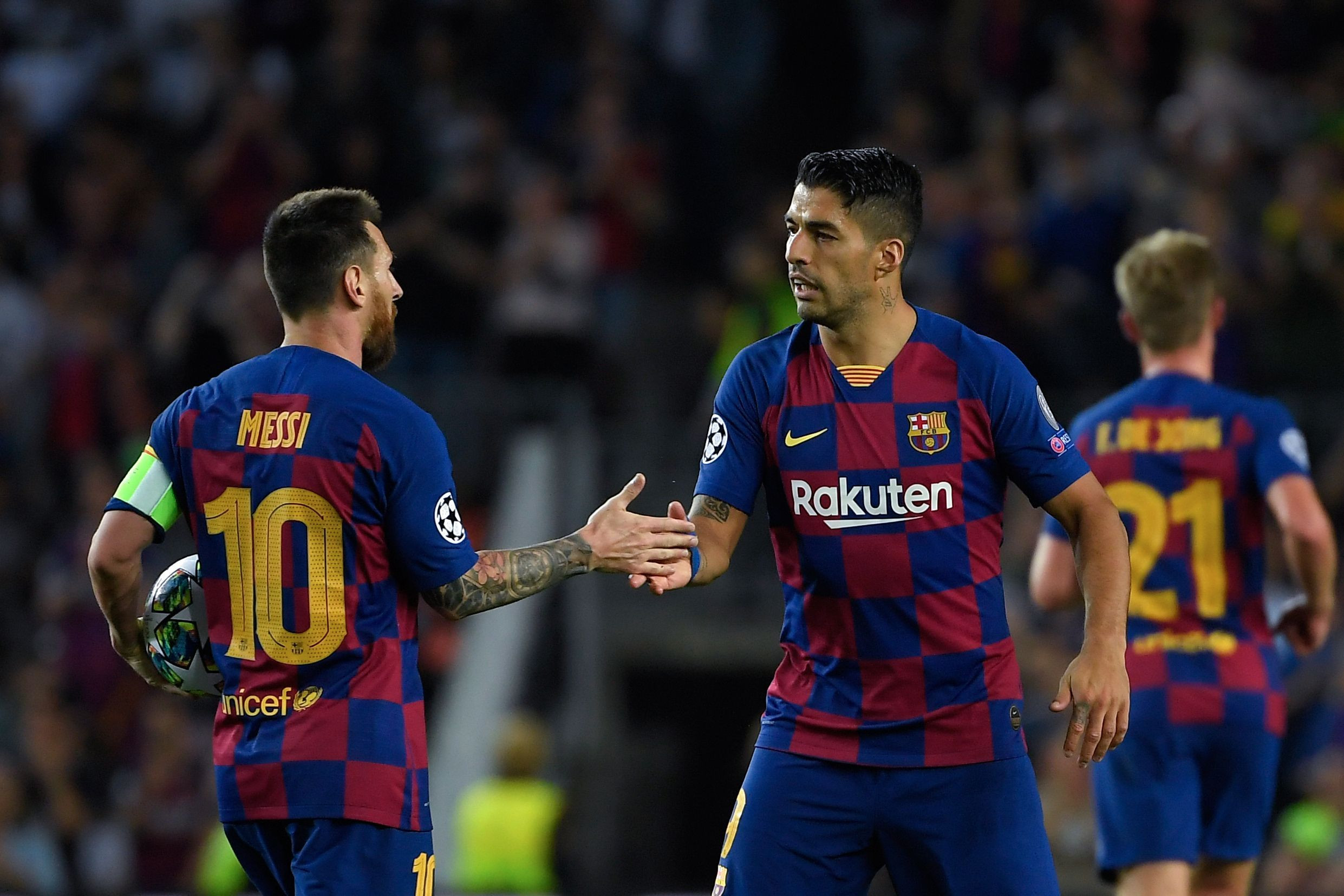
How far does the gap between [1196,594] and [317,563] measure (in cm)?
303

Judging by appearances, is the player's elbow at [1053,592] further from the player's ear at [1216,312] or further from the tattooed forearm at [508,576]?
the tattooed forearm at [508,576]

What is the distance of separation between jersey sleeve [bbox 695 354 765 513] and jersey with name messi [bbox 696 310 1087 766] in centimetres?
8

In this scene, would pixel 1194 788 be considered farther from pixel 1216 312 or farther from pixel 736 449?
pixel 736 449

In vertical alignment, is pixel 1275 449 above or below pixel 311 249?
below

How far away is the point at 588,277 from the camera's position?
438 inches

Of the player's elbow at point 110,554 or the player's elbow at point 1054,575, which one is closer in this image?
the player's elbow at point 110,554

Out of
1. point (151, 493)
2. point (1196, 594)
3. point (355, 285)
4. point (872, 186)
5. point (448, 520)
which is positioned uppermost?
point (872, 186)

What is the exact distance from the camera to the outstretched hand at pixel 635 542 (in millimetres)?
4387

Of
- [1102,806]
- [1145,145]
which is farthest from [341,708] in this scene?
[1145,145]

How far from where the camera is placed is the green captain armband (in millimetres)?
4188

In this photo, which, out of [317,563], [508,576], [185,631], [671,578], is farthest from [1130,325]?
[185,631]

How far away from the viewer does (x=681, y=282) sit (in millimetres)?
11695

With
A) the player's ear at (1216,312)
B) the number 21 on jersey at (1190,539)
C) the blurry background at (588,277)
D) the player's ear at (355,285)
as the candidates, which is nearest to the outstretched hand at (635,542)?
the player's ear at (355,285)

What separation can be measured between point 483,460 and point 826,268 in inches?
254
